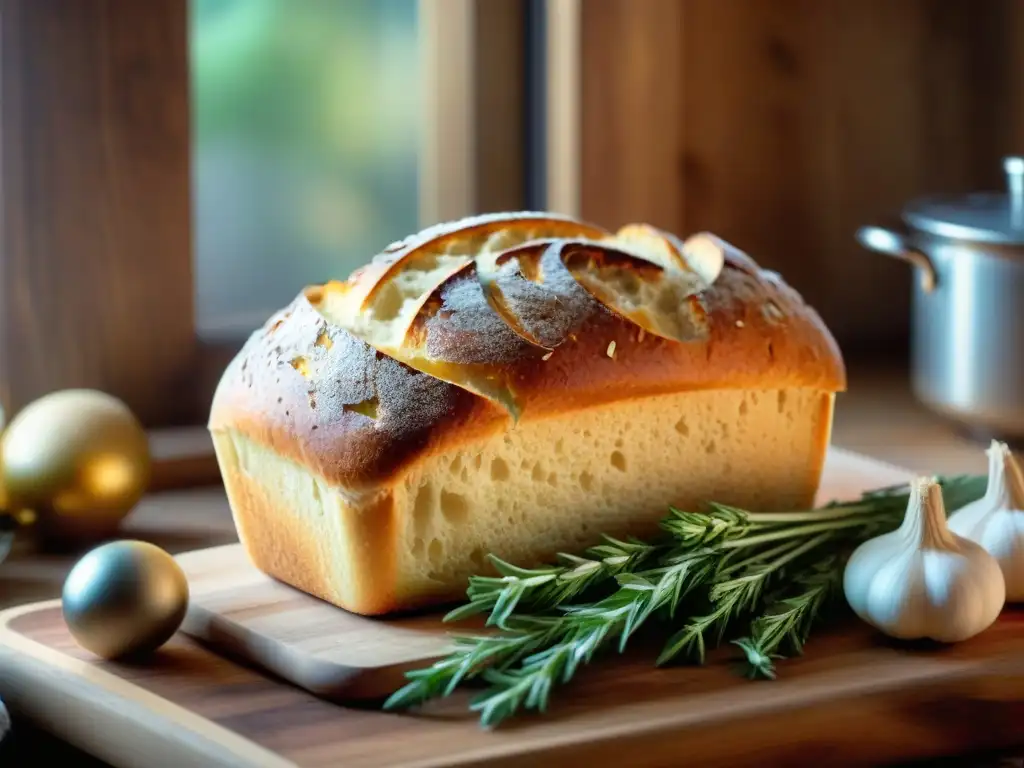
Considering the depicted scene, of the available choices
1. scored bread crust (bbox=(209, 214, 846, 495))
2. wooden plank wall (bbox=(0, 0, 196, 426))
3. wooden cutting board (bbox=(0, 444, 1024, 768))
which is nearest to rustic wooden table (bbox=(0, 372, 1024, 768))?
wooden cutting board (bbox=(0, 444, 1024, 768))

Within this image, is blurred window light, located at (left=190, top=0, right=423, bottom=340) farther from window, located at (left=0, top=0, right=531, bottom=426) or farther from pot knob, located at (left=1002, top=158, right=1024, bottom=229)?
pot knob, located at (left=1002, top=158, right=1024, bottom=229)

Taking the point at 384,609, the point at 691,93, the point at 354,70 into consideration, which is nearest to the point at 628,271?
the point at 384,609

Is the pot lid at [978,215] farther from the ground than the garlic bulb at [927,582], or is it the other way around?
the pot lid at [978,215]

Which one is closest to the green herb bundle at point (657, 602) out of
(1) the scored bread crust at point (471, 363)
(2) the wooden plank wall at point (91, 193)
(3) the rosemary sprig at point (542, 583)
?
(3) the rosemary sprig at point (542, 583)

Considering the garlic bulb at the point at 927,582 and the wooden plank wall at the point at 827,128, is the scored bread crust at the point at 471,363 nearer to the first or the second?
the garlic bulb at the point at 927,582

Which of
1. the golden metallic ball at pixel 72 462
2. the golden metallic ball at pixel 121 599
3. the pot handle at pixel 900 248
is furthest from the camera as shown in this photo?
the pot handle at pixel 900 248

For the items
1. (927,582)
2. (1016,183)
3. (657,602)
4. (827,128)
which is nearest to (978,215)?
(1016,183)

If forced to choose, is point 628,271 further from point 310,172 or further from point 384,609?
point 310,172
